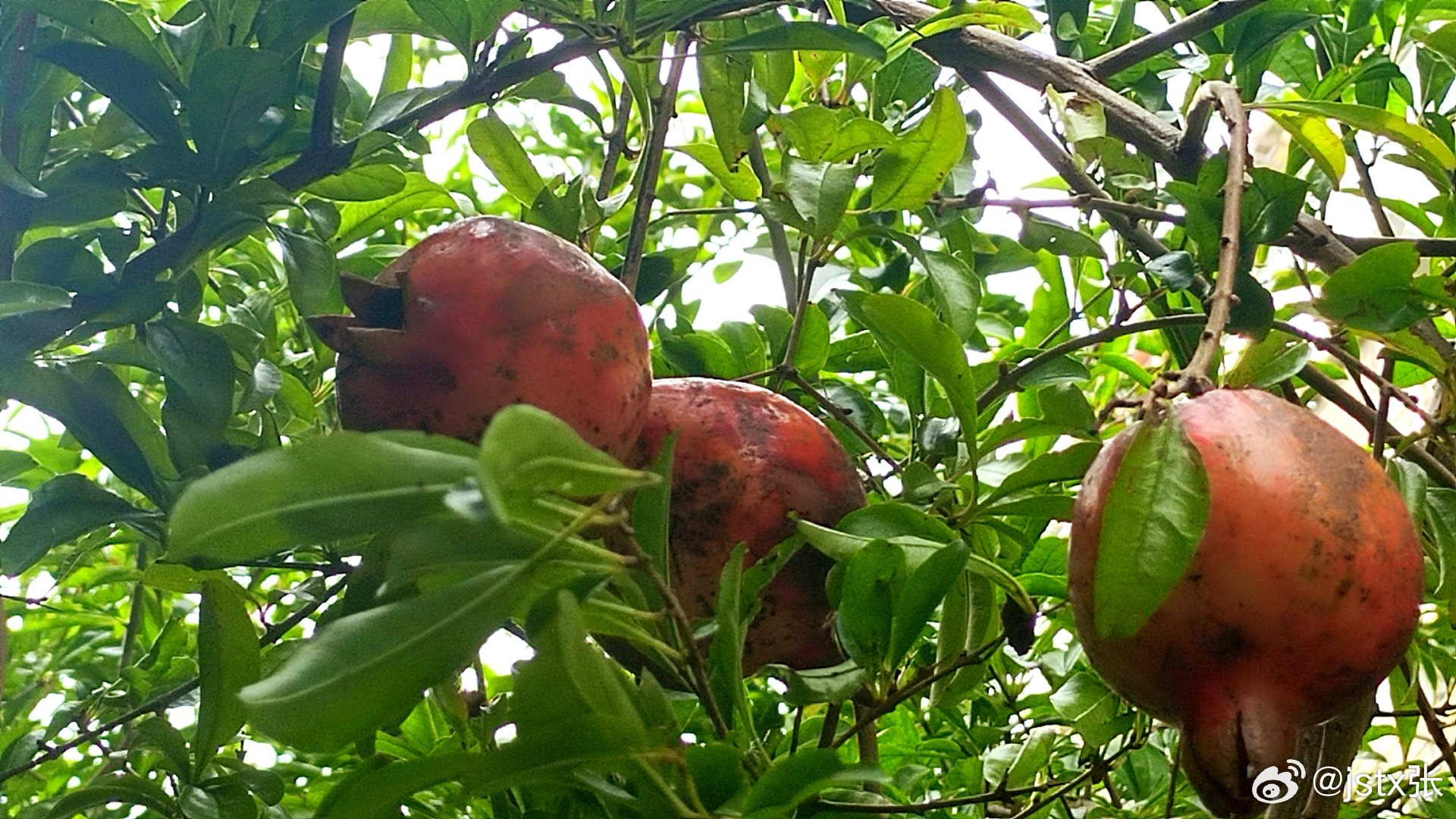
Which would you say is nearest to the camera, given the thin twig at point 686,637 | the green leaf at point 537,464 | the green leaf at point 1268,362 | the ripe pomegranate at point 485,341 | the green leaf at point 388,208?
the green leaf at point 537,464

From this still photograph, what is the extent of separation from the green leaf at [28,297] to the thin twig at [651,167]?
26cm

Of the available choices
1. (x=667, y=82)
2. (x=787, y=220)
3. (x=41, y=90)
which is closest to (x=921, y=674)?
(x=787, y=220)

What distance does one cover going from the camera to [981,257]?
100 centimetres

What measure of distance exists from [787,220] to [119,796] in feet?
1.40

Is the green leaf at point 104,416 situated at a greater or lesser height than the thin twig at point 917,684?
greater

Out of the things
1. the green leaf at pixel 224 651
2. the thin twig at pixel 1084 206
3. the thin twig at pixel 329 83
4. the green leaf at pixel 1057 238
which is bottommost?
the green leaf at pixel 224 651

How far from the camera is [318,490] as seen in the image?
13.4 inches

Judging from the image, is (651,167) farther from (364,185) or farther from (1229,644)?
(1229,644)

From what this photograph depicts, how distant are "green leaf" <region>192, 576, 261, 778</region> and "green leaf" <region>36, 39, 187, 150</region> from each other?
A: 0.64ft

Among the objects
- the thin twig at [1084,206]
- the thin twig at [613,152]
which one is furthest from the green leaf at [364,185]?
the thin twig at [1084,206]

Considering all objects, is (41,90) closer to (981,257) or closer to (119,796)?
(119,796)

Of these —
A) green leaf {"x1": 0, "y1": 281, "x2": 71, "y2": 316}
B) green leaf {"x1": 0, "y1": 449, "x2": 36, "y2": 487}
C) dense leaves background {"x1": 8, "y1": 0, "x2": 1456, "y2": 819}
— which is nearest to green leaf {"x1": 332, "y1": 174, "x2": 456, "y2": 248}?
dense leaves background {"x1": 8, "y1": 0, "x2": 1456, "y2": 819}

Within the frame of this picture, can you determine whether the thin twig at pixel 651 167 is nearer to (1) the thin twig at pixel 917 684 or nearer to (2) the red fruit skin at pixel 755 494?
(2) the red fruit skin at pixel 755 494

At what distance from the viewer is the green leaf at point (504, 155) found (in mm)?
773
